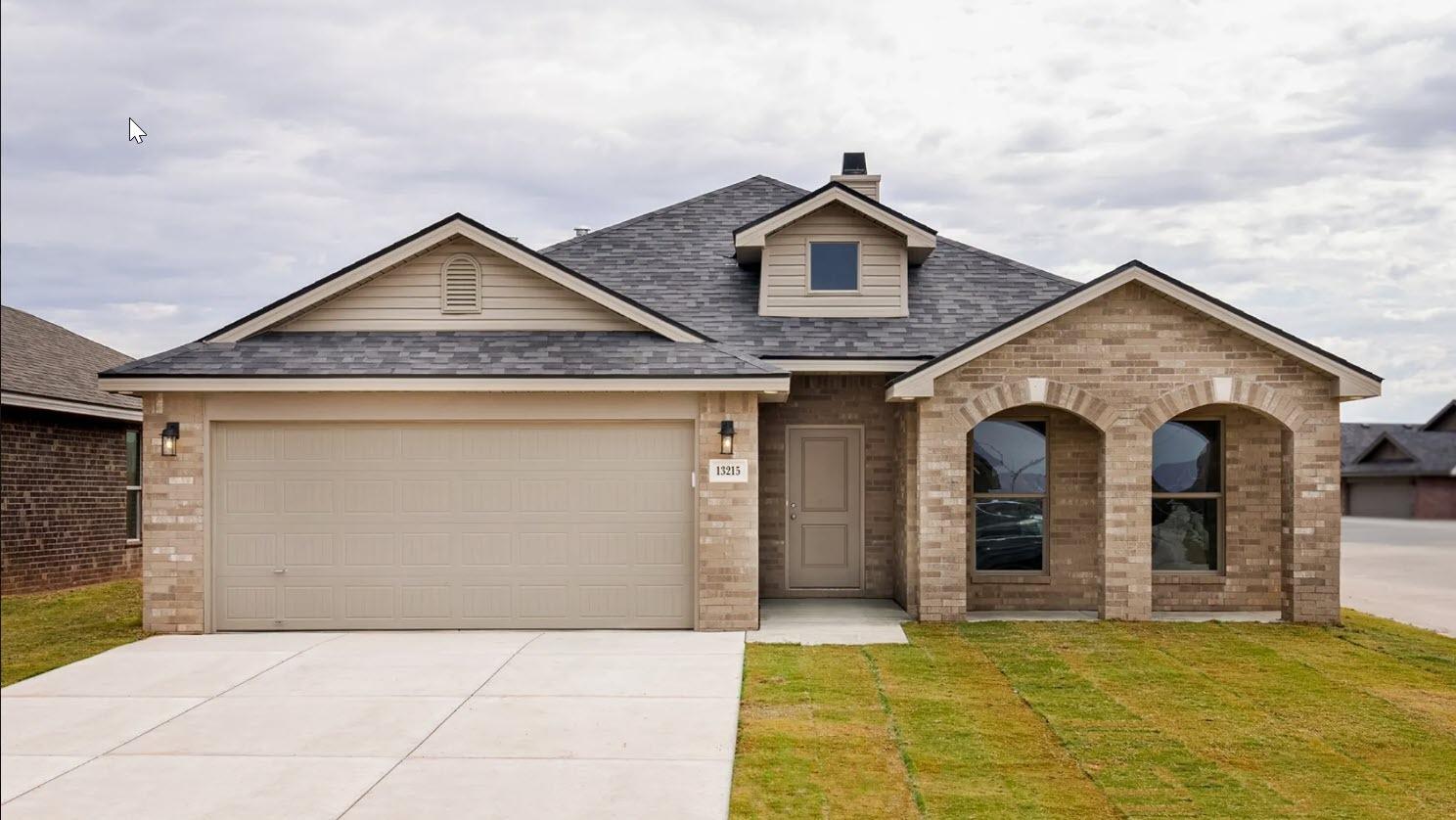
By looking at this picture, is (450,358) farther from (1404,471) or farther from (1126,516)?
(1404,471)

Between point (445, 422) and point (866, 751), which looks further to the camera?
point (445, 422)

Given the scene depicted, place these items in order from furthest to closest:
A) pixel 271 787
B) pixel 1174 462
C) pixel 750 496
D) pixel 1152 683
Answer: pixel 1174 462 < pixel 750 496 < pixel 1152 683 < pixel 271 787

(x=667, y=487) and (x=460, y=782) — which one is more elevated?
(x=667, y=487)

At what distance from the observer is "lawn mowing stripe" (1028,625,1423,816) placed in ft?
21.9

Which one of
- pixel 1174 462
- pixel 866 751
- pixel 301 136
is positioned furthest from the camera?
pixel 1174 462

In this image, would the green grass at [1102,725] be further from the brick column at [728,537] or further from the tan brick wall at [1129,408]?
the brick column at [728,537]

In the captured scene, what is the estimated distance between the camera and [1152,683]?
9562 mm

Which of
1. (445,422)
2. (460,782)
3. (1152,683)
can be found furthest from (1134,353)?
(460,782)

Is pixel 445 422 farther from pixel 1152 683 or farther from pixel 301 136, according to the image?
pixel 1152 683

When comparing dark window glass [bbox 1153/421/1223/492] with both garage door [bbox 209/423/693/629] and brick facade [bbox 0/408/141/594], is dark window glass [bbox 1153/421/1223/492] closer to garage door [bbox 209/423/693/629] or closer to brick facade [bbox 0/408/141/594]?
garage door [bbox 209/423/693/629]

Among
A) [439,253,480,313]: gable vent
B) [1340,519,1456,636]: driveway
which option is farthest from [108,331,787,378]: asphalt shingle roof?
[1340,519,1456,636]: driveway

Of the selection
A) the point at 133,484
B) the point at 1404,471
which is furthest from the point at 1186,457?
the point at 1404,471

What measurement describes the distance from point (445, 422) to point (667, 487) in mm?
2630

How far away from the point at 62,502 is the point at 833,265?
1229 cm
